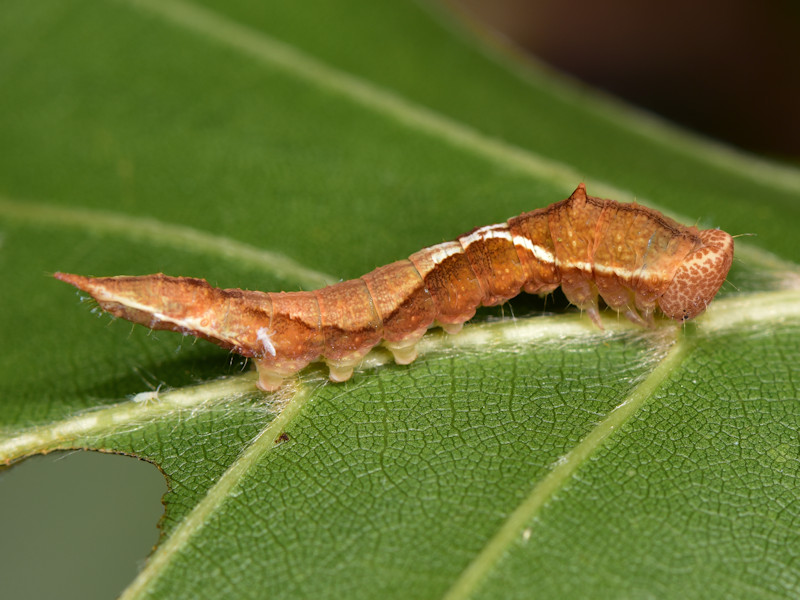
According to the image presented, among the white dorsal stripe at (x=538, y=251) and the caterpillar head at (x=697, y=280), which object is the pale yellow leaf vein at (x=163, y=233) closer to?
the white dorsal stripe at (x=538, y=251)

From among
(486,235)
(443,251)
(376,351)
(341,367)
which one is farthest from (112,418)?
(486,235)

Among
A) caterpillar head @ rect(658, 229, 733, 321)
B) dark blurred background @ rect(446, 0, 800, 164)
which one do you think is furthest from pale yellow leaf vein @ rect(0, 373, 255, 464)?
dark blurred background @ rect(446, 0, 800, 164)

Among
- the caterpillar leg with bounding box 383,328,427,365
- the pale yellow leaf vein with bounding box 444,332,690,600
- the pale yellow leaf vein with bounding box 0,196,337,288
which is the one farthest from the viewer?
the pale yellow leaf vein with bounding box 0,196,337,288

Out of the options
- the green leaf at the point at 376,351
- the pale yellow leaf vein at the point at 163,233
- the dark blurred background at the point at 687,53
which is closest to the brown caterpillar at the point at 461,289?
the green leaf at the point at 376,351

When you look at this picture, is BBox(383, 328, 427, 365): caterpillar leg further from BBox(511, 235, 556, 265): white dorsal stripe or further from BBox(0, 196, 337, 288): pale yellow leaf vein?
BBox(0, 196, 337, 288): pale yellow leaf vein

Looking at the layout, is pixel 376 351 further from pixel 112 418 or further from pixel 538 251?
pixel 112 418

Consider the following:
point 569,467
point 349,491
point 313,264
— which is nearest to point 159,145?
point 313,264
